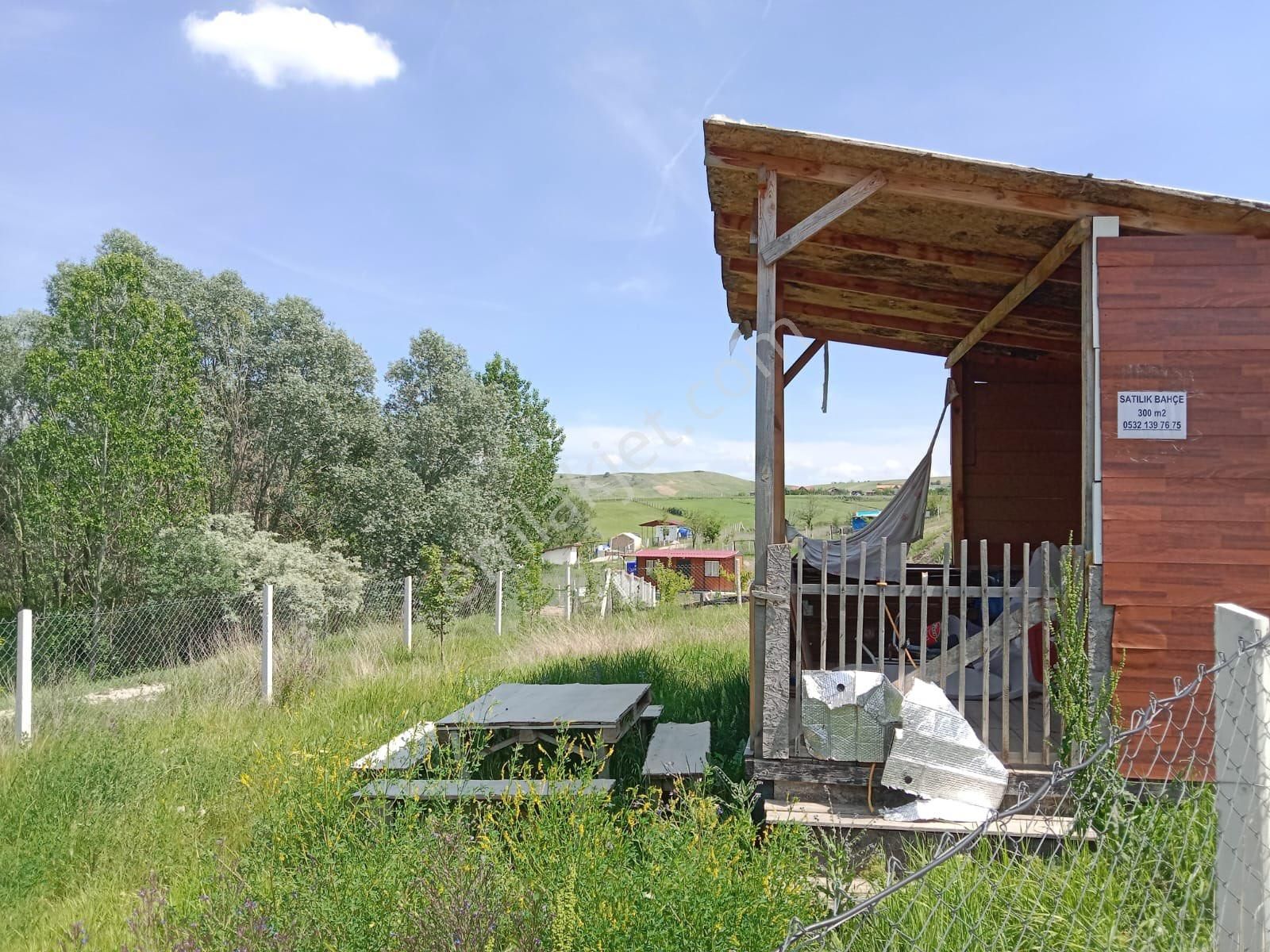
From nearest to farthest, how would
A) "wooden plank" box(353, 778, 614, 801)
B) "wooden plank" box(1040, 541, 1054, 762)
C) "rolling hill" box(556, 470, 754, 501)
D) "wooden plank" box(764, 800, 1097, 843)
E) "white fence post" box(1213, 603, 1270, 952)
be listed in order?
1. "white fence post" box(1213, 603, 1270, 952)
2. "wooden plank" box(353, 778, 614, 801)
3. "wooden plank" box(764, 800, 1097, 843)
4. "wooden plank" box(1040, 541, 1054, 762)
5. "rolling hill" box(556, 470, 754, 501)

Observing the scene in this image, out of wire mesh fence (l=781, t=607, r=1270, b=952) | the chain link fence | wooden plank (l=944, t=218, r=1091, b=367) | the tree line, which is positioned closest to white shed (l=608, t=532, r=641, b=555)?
the tree line

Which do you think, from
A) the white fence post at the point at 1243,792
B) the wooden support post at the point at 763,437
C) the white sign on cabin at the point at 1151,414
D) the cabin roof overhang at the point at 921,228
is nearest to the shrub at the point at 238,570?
the cabin roof overhang at the point at 921,228

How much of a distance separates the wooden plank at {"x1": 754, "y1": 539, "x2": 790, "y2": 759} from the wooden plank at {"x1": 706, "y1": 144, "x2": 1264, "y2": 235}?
6.69 feet

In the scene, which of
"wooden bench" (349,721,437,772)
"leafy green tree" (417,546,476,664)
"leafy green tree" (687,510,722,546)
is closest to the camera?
"wooden bench" (349,721,437,772)

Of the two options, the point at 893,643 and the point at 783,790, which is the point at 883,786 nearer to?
the point at 783,790

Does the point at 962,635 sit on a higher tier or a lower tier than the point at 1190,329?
lower

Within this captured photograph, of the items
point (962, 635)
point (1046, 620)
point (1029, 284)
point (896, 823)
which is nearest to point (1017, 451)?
point (1029, 284)

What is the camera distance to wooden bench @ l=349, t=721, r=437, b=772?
4078 mm

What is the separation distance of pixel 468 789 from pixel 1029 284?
15.6 feet

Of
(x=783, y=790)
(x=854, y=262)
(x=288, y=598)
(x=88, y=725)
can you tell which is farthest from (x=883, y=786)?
(x=288, y=598)

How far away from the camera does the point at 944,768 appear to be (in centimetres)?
412

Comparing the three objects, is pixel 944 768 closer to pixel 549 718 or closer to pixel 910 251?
pixel 549 718

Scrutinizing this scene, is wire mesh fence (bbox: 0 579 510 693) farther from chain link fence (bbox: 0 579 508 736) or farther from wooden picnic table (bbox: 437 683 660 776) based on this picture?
wooden picnic table (bbox: 437 683 660 776)

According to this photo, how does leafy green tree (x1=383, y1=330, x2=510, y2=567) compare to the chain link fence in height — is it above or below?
above
